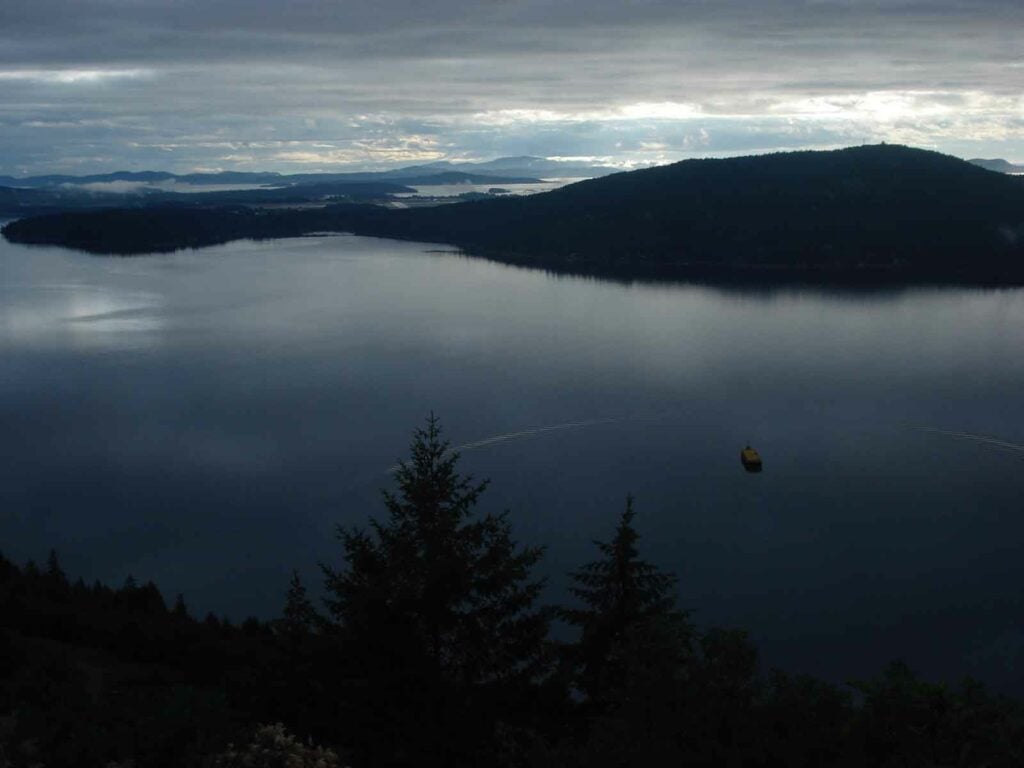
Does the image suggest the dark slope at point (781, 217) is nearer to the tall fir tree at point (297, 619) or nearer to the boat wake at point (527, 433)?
the boat wake at point (527, 433)

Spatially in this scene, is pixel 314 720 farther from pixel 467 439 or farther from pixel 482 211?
pixel 482 211

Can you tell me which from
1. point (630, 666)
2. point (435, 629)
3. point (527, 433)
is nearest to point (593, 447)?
point (527, 433)

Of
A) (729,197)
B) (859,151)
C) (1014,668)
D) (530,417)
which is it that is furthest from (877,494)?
(859,151)

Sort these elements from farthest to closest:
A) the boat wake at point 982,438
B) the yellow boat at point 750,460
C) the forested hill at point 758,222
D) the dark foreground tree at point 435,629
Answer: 1. the forested hill at point 758,222
2. the boat wake at point 982,438
3. the yellow boat at point 750,460
4. the dark foreground tree at point 435,629

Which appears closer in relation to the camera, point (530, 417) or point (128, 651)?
point (128, 651)

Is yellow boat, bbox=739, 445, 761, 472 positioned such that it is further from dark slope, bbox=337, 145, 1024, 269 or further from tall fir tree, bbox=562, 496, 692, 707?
dark slope, bbox=337, 145, 1024, 269

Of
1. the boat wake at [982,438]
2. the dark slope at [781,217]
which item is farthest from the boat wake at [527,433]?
the dark slope at [781,217]

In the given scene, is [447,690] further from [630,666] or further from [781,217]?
[781,217]
